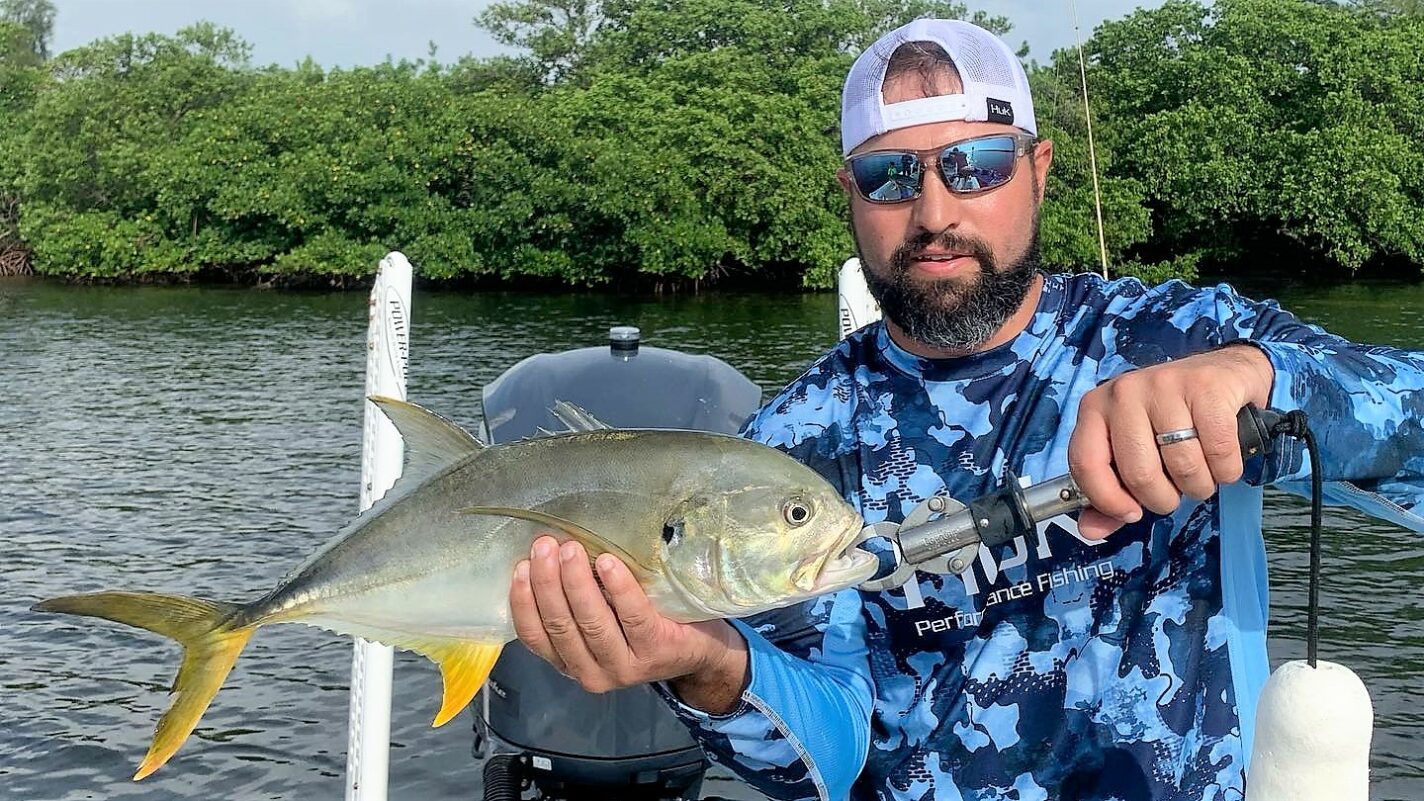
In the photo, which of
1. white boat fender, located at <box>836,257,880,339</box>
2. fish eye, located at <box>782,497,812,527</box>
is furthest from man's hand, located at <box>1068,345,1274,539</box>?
white boat fender, located at <box>836,257,880,339</box>

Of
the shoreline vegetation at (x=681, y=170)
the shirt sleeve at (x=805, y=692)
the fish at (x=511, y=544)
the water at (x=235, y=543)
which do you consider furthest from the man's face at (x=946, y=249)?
the shoreline vegetation at (x=681, y=170)

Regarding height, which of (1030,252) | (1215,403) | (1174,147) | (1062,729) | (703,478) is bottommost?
(1062,729)

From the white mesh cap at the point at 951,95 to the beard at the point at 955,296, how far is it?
0.32m

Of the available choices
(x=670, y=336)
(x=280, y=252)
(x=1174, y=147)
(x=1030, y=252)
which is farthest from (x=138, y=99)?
(x=1030, y=252)

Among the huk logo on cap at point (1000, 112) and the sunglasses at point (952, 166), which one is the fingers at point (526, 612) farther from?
the huk logo on cap at point (1000, 112)

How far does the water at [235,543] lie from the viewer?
9.87 m

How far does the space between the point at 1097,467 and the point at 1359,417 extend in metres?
0.57

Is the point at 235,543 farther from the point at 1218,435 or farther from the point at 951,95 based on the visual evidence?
the point at 1218,435

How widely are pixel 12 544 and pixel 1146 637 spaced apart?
15.2 meters

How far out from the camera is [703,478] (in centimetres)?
269

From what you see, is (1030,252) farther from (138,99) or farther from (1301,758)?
(138,99)

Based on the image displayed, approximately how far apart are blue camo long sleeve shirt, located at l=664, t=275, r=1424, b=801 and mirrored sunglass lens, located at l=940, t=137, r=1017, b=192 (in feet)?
1.15

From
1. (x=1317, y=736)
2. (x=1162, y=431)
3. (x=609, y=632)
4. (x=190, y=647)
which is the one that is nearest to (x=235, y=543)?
(x=190, y=647)

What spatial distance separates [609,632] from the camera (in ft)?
8.45
